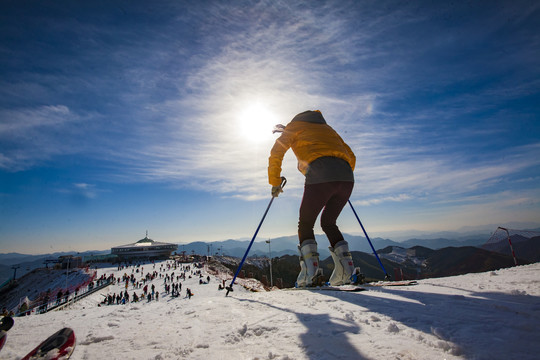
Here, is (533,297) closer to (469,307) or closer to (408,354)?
(469,307)

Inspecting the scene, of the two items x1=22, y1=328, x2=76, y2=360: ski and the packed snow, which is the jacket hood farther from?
x1=22, y1=328, x2=76, y2=360: ski

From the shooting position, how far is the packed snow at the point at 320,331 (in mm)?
1185

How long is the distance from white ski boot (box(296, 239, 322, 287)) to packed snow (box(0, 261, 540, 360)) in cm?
148

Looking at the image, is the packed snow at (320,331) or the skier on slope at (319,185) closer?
the packed snow at (320,331)

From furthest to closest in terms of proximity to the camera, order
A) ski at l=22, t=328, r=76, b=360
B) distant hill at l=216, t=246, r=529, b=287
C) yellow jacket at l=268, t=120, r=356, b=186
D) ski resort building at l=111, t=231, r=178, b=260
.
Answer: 1. ski resort building at l=111, t=231, r=178, b=260
2. distant hill at l=216, t=246, r=529, b=287
3. yellow jacket at l=268, t=120, r=356, b=186
4. ski at l=22, t=328, r=76, b=360

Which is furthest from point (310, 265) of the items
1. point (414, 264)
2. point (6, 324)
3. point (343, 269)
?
point (414, 264)

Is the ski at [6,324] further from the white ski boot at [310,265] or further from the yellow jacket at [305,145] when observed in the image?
the yellow jacket at [305,145]

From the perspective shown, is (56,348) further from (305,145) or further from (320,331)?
(305,145)

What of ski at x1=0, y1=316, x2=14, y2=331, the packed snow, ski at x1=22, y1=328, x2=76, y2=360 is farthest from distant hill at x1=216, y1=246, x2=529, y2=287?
ski at x1=0, y1=316, x2=14, y2=331

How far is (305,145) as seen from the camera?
4.04 m

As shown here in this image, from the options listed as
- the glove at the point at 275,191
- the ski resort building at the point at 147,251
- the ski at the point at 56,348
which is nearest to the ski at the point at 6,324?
the ski at the point at 56,348

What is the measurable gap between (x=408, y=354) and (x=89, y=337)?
2179mm

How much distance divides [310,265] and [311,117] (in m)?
2.73

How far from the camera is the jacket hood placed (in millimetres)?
4364
